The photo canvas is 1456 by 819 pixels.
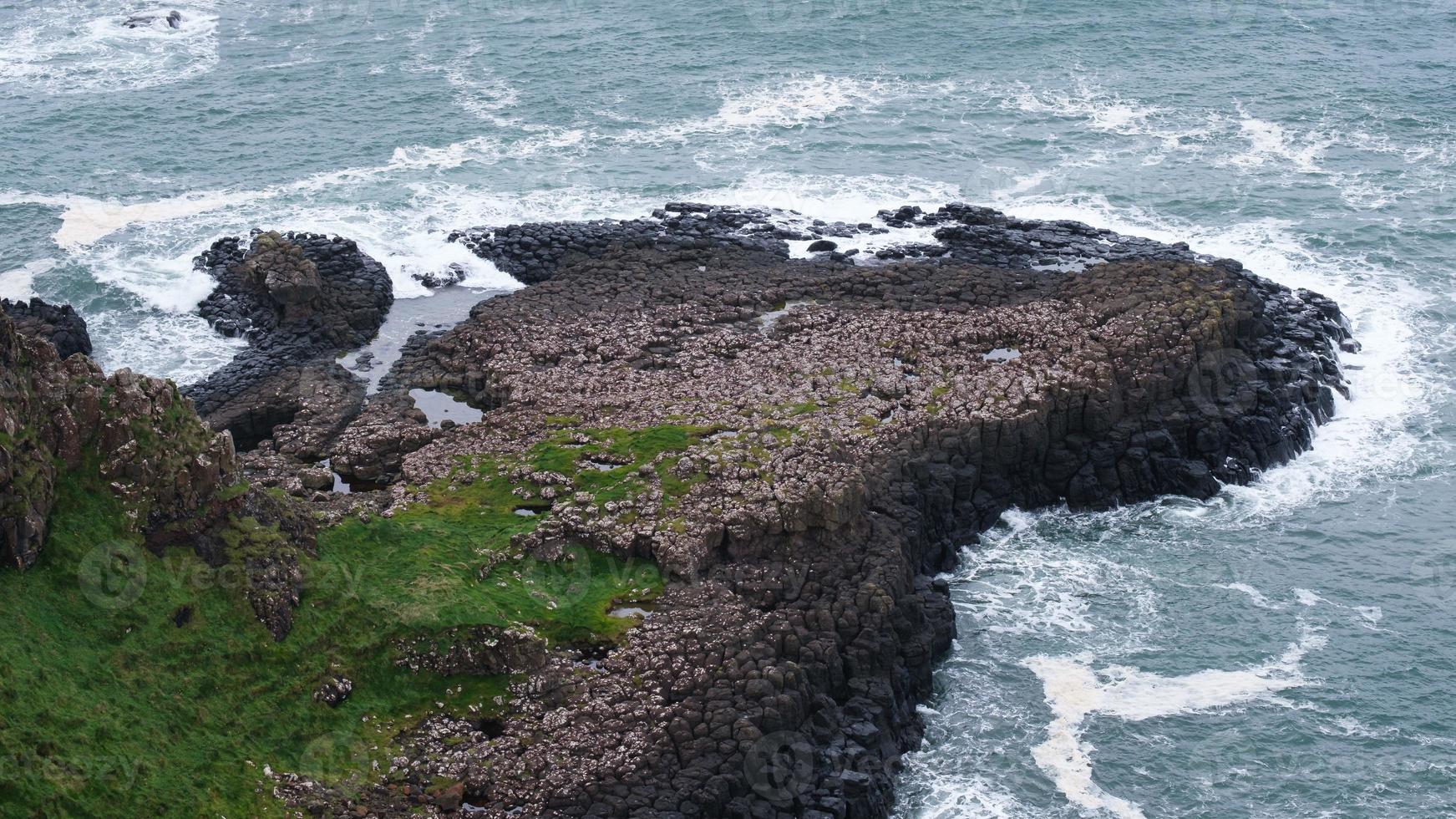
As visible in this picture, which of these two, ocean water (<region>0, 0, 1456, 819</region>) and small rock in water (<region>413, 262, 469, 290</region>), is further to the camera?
small rock in water (<region>413, 262, 469, 290</region>)

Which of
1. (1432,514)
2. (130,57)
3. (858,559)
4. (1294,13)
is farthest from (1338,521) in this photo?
(130,57)

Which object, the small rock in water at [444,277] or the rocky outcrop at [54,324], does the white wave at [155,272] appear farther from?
the small rock in water at [444,277]

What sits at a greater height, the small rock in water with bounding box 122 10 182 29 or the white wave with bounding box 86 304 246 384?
the small rock in water with bounding box 122 10 182 29

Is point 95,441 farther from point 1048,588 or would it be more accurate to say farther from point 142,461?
point 1048,588

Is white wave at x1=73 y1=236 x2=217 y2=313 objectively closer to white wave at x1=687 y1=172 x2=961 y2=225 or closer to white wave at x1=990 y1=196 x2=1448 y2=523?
white wave at x1=687 y1=172 x2=961 y2=225

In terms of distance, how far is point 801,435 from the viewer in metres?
68.1

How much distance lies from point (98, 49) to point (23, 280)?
4297cm

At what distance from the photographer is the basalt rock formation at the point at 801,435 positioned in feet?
176

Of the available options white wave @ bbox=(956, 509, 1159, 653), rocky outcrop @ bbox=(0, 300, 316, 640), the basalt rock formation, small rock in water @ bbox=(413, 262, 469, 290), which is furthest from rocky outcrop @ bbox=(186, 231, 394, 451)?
white wave @ bbox=(956, 509, 1159, 653)

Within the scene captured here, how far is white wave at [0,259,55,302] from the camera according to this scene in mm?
86938

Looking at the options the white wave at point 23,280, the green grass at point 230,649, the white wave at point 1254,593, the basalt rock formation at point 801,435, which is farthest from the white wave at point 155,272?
the white wave at point 1254,593

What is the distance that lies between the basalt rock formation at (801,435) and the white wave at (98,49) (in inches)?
1726

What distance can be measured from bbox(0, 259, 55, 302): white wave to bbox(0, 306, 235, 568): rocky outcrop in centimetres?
3247

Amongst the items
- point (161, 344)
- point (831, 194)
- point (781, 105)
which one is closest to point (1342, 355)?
point (831, 194)
